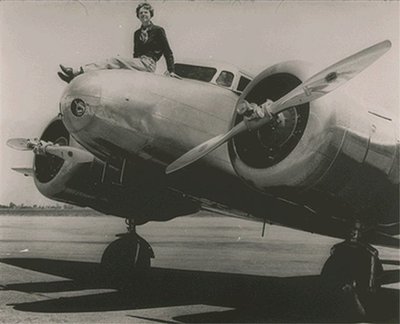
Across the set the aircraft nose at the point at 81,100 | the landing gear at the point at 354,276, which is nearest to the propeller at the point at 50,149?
the aircraft nose at the point at 81,100

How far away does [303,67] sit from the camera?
20.6ft

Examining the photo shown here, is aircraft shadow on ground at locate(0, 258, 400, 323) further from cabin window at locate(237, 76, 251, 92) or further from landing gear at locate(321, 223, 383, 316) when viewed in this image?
cabin window at locate(237, 76, 251, 92)

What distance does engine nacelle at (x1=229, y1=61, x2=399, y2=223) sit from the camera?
5914 mm

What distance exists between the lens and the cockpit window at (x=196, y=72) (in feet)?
24.5

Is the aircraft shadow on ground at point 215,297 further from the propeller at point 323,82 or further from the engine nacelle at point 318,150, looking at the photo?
the propeller at point 323,82

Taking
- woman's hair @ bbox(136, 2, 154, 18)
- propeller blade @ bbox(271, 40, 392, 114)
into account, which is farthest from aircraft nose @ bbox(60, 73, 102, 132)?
propeller blade @ bbox(271, 40, 392, 114)

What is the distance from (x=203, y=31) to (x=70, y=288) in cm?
428

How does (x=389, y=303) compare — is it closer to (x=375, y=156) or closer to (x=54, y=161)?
(x=375, y=156)

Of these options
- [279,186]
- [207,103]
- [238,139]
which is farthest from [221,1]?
[279,186]

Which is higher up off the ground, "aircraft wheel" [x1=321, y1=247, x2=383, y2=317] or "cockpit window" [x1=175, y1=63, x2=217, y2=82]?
"cockpit window" [x1=175, y1=63, x2=217, y2=82]

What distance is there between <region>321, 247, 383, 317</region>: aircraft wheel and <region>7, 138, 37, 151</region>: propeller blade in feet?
15.4

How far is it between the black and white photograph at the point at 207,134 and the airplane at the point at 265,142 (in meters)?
0.02

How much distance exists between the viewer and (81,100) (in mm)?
6547

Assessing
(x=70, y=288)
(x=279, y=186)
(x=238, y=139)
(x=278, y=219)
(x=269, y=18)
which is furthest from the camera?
(x=70, y=288)
